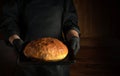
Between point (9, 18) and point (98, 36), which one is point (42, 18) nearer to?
point (9, 18)

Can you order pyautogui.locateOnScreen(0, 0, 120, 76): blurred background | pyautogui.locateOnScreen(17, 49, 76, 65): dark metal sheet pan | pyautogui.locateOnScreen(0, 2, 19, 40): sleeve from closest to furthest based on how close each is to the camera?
pyautogui.locateOnScreen(17, 49, 76, 65): dark metal sheet pan → pyautogui.locateOnScreen(0, 2, 19, 40): sleeve → pyautogui.locateOnScreen(0, 0, 120, 76): blurred background

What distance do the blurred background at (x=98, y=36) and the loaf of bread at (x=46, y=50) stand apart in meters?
1.27

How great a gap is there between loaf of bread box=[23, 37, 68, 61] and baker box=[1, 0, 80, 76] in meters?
0.11

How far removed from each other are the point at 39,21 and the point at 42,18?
0.06ft

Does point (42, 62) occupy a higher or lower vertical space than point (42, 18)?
lower

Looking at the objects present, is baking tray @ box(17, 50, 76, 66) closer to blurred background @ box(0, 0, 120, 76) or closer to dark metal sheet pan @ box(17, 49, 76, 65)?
dark metal sheet pan @ box(17, 49, 76, 65)

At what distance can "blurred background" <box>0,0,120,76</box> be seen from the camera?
88.5 inches

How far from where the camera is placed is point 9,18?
1030mm

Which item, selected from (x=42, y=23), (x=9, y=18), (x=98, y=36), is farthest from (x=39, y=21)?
(x=98, y=36)

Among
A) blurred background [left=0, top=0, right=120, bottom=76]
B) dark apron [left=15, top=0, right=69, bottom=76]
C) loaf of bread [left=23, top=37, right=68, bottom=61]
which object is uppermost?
dark apron [left=15, top=0, right=69, bottom=76]

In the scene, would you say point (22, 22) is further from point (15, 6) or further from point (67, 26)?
point (67, 26)

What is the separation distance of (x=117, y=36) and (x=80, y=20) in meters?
0.43

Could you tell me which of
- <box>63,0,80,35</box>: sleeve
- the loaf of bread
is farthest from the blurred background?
the loaf of bread

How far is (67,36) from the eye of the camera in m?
1.03
